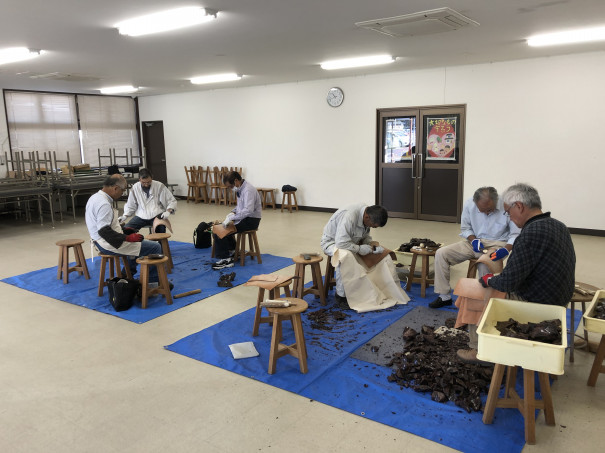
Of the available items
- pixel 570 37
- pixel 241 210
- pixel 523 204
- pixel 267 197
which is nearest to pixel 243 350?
pixel 523 204

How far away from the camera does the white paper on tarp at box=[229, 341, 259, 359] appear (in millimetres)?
3447

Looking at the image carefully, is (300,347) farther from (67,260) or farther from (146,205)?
(146,205)

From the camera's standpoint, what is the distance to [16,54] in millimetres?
6402

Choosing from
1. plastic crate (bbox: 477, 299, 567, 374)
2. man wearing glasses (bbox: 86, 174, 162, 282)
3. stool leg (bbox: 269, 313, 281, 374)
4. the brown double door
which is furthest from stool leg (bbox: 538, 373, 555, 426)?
the brown double door

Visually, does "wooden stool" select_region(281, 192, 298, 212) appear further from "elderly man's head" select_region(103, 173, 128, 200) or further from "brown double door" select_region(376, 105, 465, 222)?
"elderly man's head" select_region(103, 173, 128, 200)

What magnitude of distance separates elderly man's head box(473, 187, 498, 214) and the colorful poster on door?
435 cm

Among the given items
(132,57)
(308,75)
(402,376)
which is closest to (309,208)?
(308,75)

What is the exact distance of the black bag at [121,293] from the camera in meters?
4.45

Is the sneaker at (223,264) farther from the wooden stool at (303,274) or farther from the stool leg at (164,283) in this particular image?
the wooden stool at (303,274)

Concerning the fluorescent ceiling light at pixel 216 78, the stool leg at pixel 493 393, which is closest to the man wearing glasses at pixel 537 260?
the stool leg at pixel 493 393

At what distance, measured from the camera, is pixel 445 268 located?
14.8 feet

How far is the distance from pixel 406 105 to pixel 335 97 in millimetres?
1592

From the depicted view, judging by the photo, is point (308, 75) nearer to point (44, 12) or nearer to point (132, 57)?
point (132, 57)

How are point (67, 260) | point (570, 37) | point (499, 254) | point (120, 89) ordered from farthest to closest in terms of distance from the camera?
1. point (120, 89)
2. point (570, 37)
3. point (67, 260)
4. point (499, 254)
